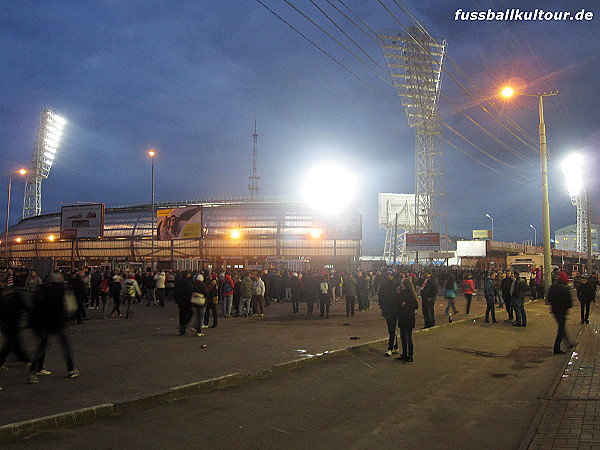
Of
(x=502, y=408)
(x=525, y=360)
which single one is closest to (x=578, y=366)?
(x=525, y=360)

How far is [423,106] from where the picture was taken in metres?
48.0

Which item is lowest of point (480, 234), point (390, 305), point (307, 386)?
point (307, 386)

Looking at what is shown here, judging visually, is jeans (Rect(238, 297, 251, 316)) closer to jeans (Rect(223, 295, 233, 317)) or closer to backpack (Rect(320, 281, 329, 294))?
jeans (Rect(223, 295, 233, 317))

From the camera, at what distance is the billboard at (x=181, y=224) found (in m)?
32.6

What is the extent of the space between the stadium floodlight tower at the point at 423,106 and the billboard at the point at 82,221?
26642 mm

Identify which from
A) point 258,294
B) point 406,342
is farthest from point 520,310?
point 258,294

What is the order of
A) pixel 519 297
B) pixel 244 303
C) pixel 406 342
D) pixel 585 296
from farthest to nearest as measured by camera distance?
pixel 244 303 < pixel 585 296 < pixel 519 297 < pixel 406 342

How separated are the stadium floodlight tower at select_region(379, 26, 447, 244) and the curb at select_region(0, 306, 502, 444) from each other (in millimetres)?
37900

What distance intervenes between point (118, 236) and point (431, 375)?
68.7m

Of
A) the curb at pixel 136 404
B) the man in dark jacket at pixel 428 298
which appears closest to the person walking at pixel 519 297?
the man in dark jacket at pixel 428 298

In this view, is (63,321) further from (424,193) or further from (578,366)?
(424,193)

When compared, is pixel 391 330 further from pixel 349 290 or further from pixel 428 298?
pixel 349 290

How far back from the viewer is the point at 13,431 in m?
5.47

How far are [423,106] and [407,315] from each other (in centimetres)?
4184
